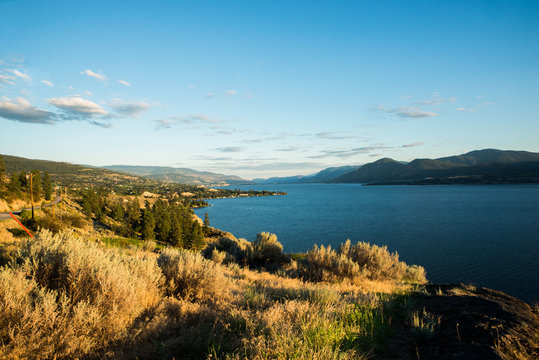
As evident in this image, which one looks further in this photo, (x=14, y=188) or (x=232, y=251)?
(x=14, y=188)

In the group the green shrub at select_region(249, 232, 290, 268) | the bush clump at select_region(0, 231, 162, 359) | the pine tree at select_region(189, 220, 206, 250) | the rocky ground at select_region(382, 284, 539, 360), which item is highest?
the bush clump at select_region(0, 231, 162, 359)

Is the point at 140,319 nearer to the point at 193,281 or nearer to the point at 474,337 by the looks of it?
the point at 193,281

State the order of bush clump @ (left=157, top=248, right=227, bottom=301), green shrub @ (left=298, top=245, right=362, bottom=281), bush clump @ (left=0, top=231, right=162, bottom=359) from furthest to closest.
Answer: green shrub @ (left=298, top=245, right=362, bottom=281), bush clump @ (left=157, top=248, right=227, bottom=301), bush clump @ (left=0, top=231, right=162, bottom=359)

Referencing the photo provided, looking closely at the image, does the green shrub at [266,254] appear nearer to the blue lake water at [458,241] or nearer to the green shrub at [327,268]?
the green shrub at [327,268]

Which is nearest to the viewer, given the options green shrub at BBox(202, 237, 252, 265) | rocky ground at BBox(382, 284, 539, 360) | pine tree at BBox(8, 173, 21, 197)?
rocky ground at BBox(382, 284, 539, 360)

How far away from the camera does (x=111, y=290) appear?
4.25 metres

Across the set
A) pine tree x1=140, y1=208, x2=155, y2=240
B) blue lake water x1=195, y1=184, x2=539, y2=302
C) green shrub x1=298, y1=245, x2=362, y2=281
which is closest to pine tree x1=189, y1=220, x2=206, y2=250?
pine tree x1=140, y1=208, x2=155, y2=240

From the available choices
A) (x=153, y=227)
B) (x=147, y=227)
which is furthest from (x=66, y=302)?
(x=153, y=227)

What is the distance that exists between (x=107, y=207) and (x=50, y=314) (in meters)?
66.3

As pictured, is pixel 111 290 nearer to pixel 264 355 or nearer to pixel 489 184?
pixel 264 355

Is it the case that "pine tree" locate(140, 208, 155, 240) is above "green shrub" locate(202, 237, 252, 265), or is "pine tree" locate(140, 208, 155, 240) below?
below

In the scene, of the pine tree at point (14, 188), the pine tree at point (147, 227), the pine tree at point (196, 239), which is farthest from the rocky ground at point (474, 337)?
the pine tree at point (14, 188)

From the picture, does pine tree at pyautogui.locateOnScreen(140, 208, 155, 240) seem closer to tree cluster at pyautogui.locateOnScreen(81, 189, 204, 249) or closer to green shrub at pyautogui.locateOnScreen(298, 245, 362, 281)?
tree cluster at pyautogui.locateOnScreen(81, 189, 204, 249)

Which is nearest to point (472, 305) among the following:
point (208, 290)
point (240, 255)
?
point (208, 290)
